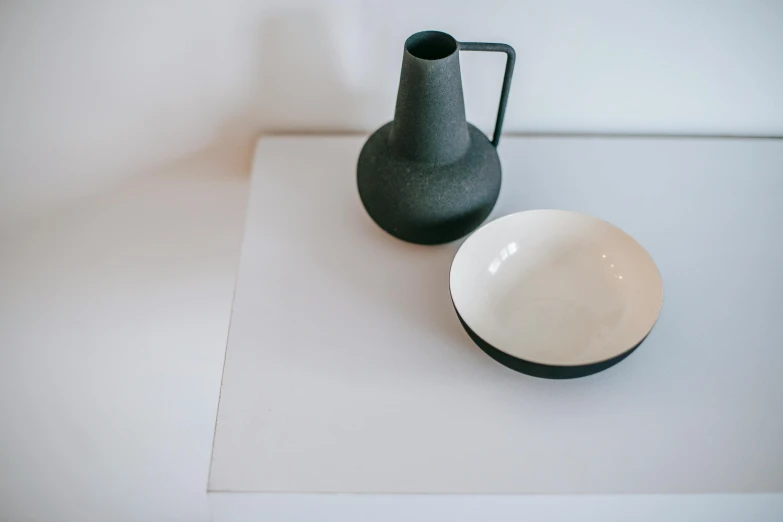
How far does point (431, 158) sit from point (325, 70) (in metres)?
0.25

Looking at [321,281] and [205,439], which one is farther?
[205,439]

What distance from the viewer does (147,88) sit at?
2.73ft

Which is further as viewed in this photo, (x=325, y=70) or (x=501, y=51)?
(x=325, y=70)

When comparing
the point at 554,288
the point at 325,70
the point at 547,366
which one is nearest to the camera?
the point at 547,366

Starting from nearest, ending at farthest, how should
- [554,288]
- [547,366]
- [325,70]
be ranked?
[547,366], [554,288], [325,70]

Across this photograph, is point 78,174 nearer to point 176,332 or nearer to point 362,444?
point 176,332

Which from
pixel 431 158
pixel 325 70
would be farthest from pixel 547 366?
pixel 325 70

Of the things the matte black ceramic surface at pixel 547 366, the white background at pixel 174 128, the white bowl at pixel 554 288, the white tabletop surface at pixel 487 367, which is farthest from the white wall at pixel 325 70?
the matte black ceramic surface at pixel 547 366

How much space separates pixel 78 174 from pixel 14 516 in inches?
20.4

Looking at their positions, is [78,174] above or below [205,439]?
above

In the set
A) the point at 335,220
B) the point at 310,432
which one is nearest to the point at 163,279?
the point at 335,220

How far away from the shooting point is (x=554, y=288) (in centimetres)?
69

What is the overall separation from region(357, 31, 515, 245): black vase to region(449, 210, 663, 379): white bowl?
0.05m

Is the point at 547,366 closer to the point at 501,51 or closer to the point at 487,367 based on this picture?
the point at 487,367
